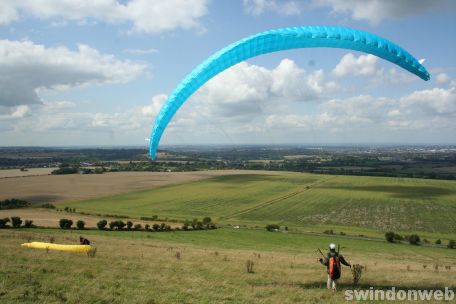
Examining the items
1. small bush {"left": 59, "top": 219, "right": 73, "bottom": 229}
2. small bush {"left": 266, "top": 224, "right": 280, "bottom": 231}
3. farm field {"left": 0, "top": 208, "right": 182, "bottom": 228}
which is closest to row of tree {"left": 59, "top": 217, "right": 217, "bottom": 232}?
small bush {"left": 59, "top": 219, "right": 73, "bottom": 229}

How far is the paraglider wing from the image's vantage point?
1384 centimetres

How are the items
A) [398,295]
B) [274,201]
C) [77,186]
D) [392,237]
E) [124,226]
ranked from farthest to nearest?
[77,186] < [274,201] < [124,226] < [392,237] < [398,295]

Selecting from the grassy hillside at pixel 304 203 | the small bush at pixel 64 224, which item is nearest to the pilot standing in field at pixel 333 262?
the small bush at pixel 64 224

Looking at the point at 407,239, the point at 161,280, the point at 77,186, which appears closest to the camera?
the point at 161,280

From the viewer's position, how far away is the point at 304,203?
75.2 m

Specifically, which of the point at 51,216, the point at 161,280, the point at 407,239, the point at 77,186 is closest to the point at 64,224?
the point at 51,216

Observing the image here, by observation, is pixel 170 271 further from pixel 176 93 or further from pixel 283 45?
pixel 283 45

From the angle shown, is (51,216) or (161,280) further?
(51,216)

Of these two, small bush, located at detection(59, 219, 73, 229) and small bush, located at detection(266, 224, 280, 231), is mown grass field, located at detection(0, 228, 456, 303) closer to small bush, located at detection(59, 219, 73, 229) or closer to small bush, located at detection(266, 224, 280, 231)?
small bush, located at detection(59, 219, 73, 229)

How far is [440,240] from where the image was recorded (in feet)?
152

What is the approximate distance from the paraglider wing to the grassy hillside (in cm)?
4469

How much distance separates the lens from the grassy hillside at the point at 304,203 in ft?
196

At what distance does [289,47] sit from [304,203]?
63.6 meters

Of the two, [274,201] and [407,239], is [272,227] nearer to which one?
[407,239]
